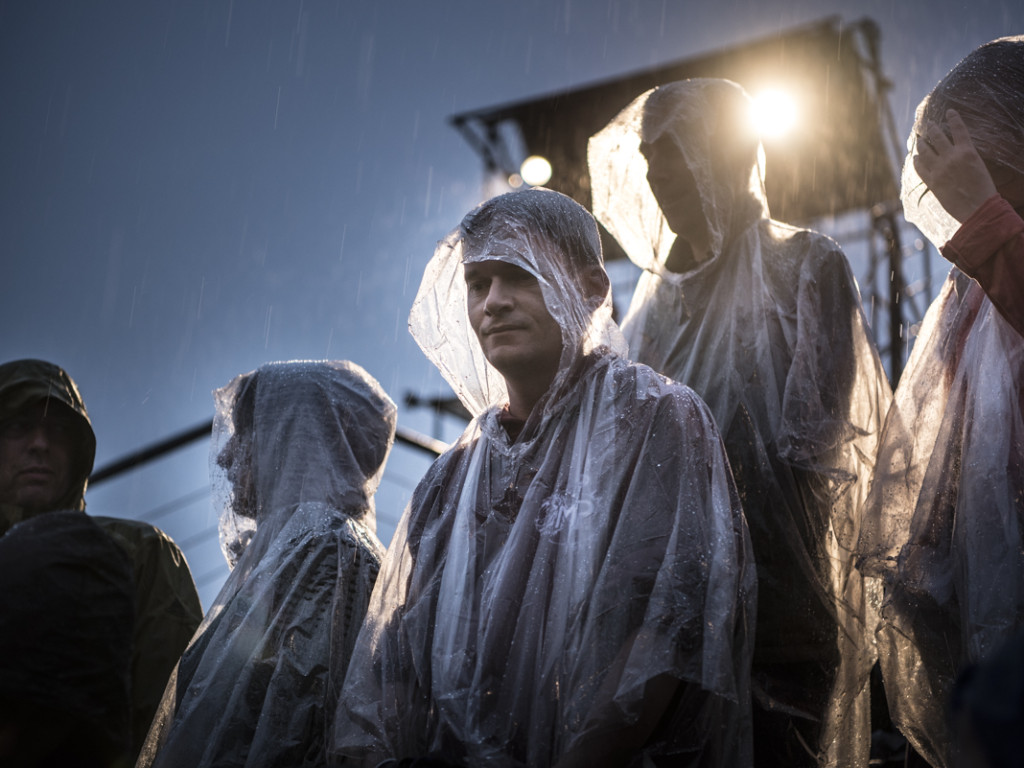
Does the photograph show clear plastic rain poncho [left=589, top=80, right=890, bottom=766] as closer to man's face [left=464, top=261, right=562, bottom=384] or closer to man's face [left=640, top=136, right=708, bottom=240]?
man's face [left=640, top=136, right=708, bottom=240]

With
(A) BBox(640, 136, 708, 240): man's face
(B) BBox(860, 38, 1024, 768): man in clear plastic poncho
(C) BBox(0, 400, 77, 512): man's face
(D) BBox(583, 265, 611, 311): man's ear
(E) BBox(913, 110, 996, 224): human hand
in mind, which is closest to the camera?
(B) BBox(860, 38, 1024, 768): man in clear plastic poncho

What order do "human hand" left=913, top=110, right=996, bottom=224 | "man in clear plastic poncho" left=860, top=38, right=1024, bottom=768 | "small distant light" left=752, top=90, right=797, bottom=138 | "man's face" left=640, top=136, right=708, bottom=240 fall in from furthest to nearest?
"small distant light" left=752, top=90, right=797, bottom=138
"man's face" left=640, top=136, right=708, bottom=240
"human hand" left=913, top=110, right=996, bottom=224
"man in clear plastic poncho" left=860, top=38, right=1024, bottom=768

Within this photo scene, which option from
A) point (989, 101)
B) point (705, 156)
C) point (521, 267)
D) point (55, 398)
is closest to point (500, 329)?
point (521, 267)

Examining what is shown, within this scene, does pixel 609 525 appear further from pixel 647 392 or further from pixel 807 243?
pixel 807 243

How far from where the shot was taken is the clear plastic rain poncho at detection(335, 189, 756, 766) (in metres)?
1.51

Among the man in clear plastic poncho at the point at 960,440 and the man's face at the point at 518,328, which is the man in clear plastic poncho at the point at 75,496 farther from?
the man in clear plastic poncho at the point at 960,440

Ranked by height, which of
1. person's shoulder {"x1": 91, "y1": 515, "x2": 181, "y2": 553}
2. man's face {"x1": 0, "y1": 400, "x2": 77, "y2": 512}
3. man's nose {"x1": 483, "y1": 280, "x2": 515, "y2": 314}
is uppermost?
man's nose {"x1": 483, "y1": 280, "x2": 515, "y2": 314}

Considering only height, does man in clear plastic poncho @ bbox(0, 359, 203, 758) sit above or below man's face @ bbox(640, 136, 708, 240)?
below

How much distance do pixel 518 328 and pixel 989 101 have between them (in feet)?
3.71

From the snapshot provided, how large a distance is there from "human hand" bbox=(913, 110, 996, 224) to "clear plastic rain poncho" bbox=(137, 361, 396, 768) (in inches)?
60.5

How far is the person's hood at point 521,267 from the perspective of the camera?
78.8 inches

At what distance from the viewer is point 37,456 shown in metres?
2.70

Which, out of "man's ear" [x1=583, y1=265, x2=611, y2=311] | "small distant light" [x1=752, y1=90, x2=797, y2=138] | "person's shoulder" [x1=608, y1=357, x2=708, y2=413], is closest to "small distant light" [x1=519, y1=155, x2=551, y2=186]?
"small distant light" [x1=752, y1=90, x2=797, y2=138]

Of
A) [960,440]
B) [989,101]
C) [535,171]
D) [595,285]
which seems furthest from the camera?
[535,171]
